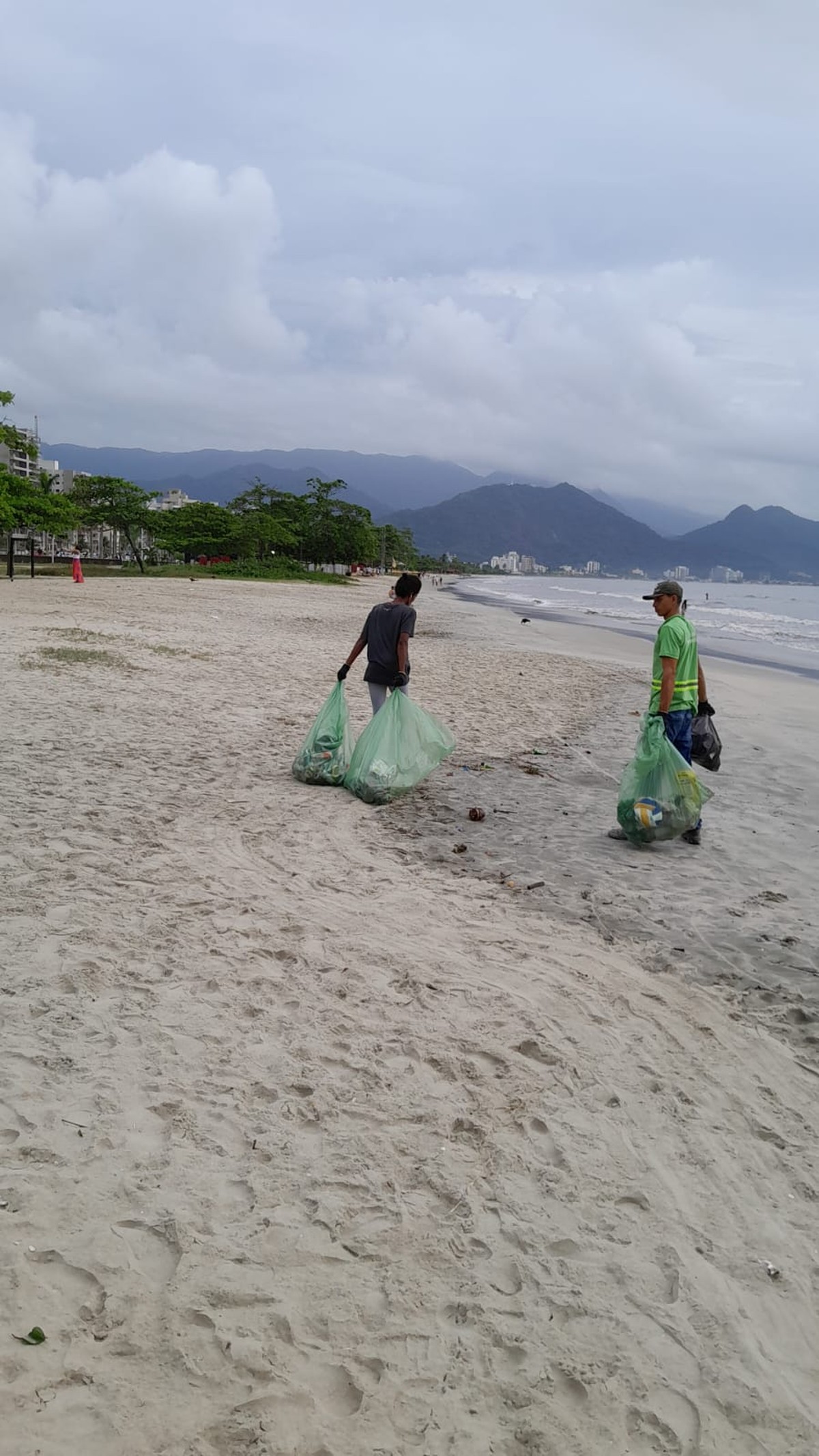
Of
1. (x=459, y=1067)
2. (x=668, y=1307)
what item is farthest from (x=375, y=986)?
(x=668, y=1307)

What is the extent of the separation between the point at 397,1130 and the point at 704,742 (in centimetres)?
393

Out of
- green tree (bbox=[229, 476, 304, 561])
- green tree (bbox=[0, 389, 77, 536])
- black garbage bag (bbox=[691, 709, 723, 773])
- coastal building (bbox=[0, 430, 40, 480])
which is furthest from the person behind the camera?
green tree (bbox=[229, 476, 304, 561])

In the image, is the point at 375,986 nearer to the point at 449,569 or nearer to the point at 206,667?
the point at 206,667

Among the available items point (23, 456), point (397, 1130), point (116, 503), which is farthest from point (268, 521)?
point (397, 1130)

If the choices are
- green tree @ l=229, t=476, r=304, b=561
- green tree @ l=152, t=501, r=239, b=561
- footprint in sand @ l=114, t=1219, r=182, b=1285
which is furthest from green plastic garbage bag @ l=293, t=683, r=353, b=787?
green tree @ l=152, t=501, r=239, b=561

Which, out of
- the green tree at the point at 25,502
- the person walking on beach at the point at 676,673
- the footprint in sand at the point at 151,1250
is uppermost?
the green tree at the point at 25,502

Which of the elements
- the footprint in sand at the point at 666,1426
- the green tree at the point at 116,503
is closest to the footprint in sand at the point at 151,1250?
the footprint in sand at the point at 666,1426

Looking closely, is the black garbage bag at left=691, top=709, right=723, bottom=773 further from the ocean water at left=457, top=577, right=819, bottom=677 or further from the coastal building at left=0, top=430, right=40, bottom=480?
the coastal building at left=0, top=430, right=40, bottom=480

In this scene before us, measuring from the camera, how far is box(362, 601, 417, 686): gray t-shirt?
640 centimetres

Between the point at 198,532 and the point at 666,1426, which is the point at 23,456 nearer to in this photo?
the point at 198,532

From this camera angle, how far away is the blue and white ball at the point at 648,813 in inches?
221

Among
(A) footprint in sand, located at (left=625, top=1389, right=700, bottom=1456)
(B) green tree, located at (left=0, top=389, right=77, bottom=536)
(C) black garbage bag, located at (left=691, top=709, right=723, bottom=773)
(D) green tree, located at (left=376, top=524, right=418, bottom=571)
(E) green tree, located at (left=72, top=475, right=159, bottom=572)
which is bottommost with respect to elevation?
Result: (A) footprint in sand, located at (left=625, top=1389, right=700, bottom=1456)

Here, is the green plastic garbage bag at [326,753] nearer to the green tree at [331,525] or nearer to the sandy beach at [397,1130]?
the sandy beach at [397,1130]

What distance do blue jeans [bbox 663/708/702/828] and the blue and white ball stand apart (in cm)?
34
